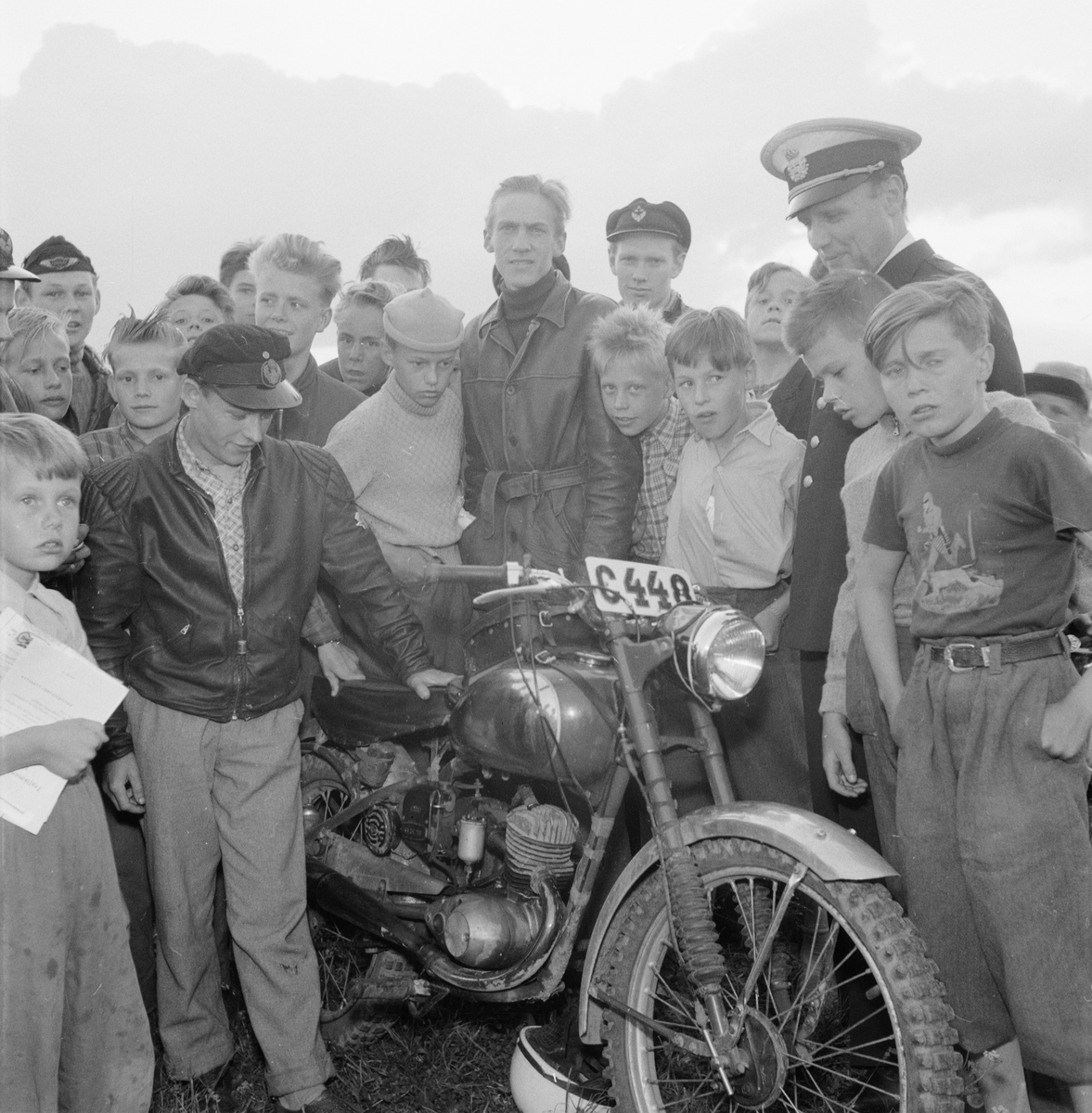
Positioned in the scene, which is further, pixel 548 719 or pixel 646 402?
pixel 646 402

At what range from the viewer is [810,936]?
2.82m

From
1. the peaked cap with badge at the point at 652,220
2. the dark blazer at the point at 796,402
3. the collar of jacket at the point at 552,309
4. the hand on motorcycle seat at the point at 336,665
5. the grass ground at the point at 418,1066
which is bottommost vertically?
the grass ground at the point at 418,1066

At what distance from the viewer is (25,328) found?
3.78 m

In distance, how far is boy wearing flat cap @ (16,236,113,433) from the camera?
4438 mm

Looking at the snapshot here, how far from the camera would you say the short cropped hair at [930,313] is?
8.34 ft

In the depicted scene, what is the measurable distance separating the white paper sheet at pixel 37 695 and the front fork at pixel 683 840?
1.12 meters

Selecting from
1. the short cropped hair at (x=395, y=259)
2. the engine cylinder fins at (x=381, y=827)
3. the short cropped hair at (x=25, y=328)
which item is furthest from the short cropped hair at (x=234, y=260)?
the engine cylinder fins at (x=381, y=827)

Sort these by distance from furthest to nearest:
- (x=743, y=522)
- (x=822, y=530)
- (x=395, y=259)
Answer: (x=395, y=259) < (x=743, y=522) < (x=822, y=530)

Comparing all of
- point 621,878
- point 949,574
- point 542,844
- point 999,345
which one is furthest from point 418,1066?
point 999,345

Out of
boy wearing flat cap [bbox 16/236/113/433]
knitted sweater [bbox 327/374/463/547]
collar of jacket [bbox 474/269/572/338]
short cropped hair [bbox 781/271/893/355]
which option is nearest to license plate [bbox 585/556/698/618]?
short cropped hair [bbox 781/271/893/355]

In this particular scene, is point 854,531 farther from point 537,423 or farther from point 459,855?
point 459,855

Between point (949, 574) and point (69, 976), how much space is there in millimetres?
2087

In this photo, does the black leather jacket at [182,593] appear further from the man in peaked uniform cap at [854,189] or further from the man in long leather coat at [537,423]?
the man in peaked uniform cap at [854,189]

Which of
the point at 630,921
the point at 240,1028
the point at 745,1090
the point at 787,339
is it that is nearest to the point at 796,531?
the point at 787,339
